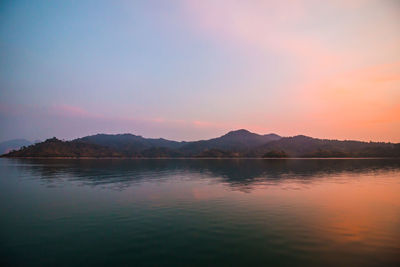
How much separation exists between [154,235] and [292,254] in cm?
1116

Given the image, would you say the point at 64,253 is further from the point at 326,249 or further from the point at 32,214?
the point at 326,249

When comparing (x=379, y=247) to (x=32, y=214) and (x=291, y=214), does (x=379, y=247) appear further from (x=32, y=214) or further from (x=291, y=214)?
(x=32, y=214)

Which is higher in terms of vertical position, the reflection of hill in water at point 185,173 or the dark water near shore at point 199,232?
the dark water near shore at point 199,232

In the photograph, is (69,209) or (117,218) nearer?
(117,218)

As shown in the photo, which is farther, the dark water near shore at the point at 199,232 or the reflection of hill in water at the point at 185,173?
the reflection of hill in water at the point at 185,173

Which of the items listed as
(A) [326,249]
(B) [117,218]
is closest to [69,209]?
(B) [117,218]

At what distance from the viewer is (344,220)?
86.9 feet

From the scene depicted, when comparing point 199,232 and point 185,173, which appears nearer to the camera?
point 199,232

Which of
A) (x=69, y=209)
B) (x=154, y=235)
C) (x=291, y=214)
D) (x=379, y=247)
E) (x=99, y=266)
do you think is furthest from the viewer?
(x=69, y=209)

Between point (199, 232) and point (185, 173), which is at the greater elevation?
point (199, 232)

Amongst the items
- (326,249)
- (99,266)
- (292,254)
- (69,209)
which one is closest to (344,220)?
(326,249)

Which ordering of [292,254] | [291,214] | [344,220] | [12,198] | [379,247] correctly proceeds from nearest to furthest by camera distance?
[292,254] < [379,247] < [344,220] < [291,214] < [12,198]

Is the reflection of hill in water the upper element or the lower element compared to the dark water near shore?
lower

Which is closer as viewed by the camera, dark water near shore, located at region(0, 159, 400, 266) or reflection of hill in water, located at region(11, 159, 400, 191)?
dark water near shore, located at region(0, 159, 400, 266)
